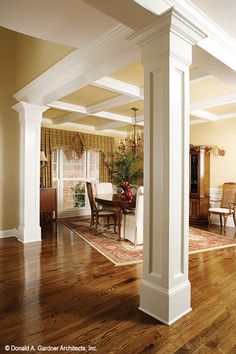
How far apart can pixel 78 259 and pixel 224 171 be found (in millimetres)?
4137

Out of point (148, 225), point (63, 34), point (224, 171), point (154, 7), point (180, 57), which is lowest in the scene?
point (148, 225)

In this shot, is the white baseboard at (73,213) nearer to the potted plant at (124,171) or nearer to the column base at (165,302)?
the potted plant at (124,171)

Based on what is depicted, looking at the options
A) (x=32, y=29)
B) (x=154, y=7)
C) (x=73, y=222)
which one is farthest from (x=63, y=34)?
(x=73, y=222)

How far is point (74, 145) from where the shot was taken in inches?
265

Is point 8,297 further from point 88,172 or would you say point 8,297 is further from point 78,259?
point 88,172

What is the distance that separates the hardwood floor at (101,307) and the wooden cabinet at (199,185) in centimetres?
237

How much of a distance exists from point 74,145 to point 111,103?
2.35m

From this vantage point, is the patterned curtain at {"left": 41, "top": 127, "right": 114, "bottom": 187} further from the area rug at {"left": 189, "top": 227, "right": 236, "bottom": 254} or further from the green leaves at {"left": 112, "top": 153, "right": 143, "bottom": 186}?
the area rug at {"left": 189, "top": 227, "right": 236, "bottom": 254}

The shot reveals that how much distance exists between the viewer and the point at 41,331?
181cm

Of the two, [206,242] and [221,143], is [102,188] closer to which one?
[206,242]

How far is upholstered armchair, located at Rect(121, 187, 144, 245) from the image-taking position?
387cm

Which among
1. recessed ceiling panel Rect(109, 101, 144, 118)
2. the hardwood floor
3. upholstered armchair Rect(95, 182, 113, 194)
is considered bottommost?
the hardwood floor

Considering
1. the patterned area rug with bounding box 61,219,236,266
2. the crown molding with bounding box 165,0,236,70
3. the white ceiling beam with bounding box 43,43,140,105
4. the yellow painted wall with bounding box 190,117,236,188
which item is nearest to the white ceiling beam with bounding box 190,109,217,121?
the yellow painted wall with bounding box 190,117,236,188

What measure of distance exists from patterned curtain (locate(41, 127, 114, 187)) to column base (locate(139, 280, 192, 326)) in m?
4.66
